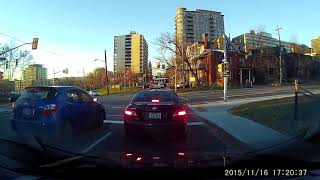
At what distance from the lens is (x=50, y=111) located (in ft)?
41.1

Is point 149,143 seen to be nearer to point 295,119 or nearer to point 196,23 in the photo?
point 295,119

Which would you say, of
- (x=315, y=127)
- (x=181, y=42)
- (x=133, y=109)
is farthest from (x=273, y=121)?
(x=181, y=42)

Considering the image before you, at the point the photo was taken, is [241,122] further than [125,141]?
Yes

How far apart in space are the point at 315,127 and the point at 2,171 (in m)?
9.84

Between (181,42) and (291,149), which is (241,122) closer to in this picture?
(291,149)

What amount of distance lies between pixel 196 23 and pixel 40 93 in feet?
301

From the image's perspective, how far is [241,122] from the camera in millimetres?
16812

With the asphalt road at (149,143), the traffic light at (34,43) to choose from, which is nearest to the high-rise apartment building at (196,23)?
the traffic light at (34,43)

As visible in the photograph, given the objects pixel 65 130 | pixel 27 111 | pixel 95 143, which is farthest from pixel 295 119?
pixel 27 111

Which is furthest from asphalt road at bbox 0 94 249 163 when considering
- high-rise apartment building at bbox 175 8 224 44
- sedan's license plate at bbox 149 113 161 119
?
high-rise apartment building at bbox 175 8 224 44

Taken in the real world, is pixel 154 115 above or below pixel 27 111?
below

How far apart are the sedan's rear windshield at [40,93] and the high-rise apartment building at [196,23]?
255ft

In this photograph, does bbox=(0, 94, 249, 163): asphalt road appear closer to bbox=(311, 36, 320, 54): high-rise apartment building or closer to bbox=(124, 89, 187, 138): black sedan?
bbox=(124, 89, 187, 138): black sedan

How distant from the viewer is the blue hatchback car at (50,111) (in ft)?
40.8
